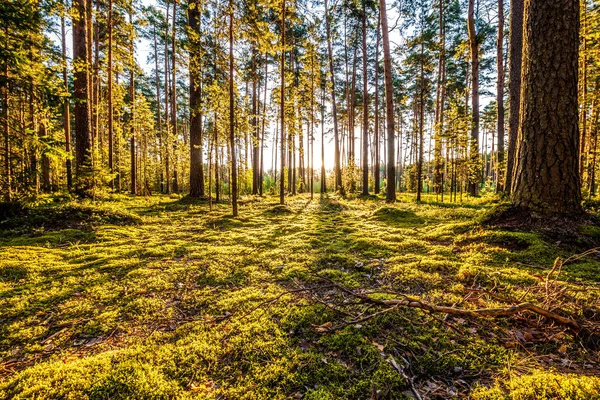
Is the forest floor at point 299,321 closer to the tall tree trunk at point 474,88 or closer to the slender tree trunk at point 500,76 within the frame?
the tall tree trunk at point 474,88

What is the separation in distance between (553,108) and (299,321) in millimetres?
4662

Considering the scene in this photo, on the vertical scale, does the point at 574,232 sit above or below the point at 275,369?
above

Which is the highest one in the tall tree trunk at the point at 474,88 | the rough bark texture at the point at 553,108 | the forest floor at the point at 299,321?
the tall tree trunk at the point at 474,88

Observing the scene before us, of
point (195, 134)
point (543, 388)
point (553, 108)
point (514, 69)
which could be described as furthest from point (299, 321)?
point (195, 134)

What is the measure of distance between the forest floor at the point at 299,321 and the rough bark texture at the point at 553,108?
0.60 m

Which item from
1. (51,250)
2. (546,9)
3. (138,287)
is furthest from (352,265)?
(51,250)

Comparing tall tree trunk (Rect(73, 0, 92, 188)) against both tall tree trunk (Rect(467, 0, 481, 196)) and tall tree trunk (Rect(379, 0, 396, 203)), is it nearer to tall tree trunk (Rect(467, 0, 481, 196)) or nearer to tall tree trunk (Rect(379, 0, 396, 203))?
tall tree trunk (Rect(379, 0, 396, 203))

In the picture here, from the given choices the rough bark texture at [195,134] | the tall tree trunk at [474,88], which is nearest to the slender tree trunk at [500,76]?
the tall tree trunk at [474,88]

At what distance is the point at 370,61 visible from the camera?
20156mm

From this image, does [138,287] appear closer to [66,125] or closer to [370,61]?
[66,125]

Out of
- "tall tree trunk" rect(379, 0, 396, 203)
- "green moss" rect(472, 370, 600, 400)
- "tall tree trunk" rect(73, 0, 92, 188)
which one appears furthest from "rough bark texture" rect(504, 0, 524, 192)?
"tall tree trunk" rect(73, 0, 92, 188)

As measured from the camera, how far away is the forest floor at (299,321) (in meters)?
1.55

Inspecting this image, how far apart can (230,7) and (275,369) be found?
9.30 m

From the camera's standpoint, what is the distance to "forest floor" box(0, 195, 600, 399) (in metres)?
1.55
